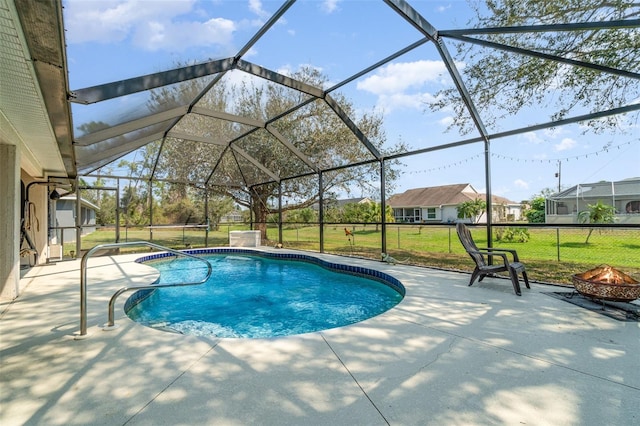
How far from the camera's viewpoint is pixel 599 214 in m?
8.00

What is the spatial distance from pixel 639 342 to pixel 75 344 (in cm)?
480

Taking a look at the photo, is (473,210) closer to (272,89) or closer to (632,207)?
(632,207)

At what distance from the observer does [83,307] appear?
274 centimetres

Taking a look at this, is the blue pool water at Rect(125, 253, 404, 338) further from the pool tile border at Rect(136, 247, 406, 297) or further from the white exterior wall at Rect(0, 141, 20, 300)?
the white exterior wall at Rect(0, 141, 20, 300)

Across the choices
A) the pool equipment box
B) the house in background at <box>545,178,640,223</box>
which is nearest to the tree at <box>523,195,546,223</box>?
the house in background at <box>545,178,640,223</box>

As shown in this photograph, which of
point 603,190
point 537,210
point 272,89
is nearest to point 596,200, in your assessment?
point 603,190

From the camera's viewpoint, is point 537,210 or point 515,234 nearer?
point 537,210

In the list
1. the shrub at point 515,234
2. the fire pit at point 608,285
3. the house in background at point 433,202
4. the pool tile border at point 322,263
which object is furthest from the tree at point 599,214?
the house in background at point 433,202

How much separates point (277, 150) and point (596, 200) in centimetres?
956

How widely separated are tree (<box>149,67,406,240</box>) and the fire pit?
6823mm

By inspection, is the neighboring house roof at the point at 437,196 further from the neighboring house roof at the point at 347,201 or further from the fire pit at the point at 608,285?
the fire pit at the point at 608,285

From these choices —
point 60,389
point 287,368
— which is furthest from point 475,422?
point 60,389

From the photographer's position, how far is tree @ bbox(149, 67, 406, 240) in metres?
8.53

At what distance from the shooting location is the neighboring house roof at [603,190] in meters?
7.13
